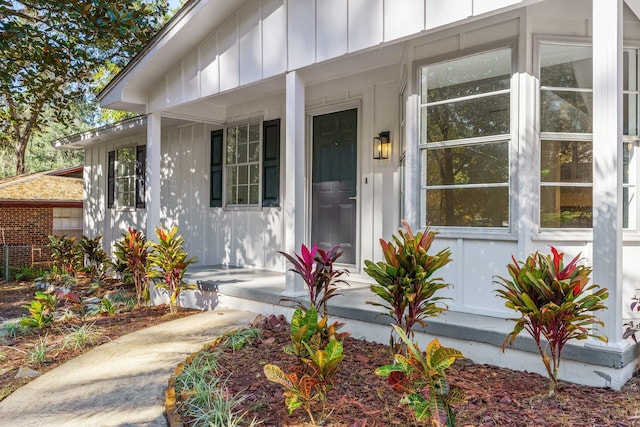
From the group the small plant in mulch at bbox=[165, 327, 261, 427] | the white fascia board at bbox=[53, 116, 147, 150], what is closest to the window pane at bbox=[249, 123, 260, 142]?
the white fascia board at bbox=[53, 116, 147, 150]

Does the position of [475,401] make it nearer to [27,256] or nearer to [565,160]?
[565,160]

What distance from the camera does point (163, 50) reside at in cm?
554

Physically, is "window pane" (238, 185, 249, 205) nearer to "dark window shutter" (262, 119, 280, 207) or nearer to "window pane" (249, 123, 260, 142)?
"dark window shutter" (262, 119, 280, 207)

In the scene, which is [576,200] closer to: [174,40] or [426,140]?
[426,140]

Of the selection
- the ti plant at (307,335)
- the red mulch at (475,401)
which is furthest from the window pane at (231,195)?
the ti plant at (307,335)

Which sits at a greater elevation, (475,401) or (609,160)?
(609,160)

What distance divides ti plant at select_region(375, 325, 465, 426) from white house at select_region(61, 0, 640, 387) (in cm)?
129

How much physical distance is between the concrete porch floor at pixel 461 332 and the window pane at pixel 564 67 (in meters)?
2.01

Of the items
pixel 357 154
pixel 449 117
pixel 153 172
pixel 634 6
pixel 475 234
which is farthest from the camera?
pixel 153 172

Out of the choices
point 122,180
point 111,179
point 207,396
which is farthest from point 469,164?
point 111,179

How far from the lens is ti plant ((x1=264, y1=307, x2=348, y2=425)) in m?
2.36

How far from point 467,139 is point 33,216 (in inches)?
511

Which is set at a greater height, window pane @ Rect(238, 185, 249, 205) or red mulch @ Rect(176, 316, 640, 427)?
window pane @ Rect(238, 185, 249, 205)

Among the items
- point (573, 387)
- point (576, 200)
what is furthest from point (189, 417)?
point (576, 200)
